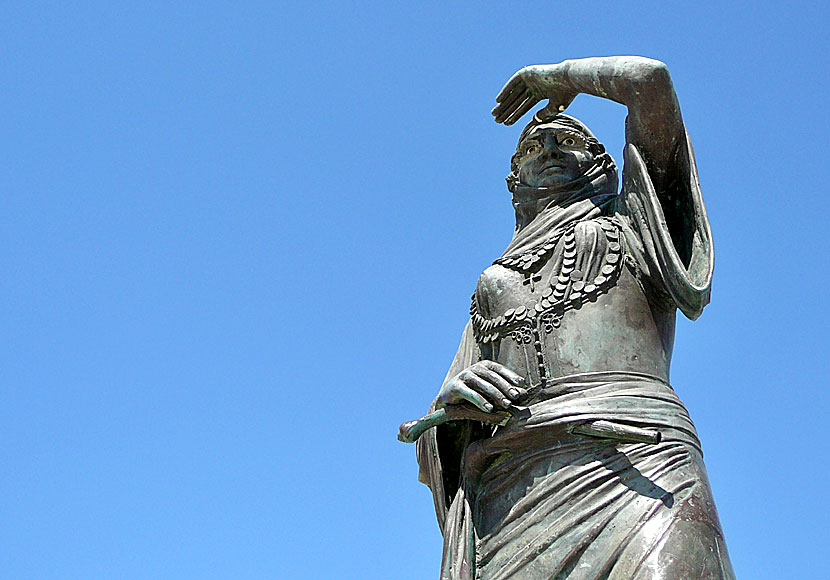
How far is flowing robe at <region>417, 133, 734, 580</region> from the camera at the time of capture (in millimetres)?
5977

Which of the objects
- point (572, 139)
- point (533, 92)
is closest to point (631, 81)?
point (572, 139)

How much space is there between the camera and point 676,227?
277 inches

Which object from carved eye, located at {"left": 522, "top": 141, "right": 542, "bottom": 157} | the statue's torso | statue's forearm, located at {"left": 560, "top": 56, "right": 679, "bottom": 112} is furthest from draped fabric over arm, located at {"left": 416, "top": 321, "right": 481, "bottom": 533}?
statue's forearm, located at {"left": 560, "top": 56, "right": 679, "bottom": 112}

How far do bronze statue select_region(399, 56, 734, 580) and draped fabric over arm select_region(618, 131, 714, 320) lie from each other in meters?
0.01

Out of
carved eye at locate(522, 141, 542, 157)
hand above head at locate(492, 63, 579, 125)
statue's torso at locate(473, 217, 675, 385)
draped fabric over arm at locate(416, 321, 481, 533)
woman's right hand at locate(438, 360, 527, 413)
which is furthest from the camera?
carved eye at locate(522, 141, 542, 157)

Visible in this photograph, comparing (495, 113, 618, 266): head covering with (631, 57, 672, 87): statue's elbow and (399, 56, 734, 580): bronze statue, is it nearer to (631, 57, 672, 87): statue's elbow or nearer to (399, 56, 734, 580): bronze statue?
(399, 56, 734, 580): bronze statue

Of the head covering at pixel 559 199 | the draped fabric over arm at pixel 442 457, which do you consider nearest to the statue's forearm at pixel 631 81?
the head covering at pixel 559 199

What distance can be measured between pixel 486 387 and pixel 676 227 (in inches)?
64.3

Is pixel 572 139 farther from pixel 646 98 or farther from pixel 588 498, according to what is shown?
pixel 588 498

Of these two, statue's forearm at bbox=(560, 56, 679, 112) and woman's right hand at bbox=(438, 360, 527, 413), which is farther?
statue's forearm at bbox=(560, 56, 679, 112)

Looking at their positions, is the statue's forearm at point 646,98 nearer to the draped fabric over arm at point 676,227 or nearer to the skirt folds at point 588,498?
the draped fabric over arm at point 676,227

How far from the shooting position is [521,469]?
6.44 metres

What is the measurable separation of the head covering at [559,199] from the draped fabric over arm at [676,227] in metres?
0.26

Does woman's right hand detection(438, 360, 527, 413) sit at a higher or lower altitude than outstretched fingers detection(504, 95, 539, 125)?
lower
